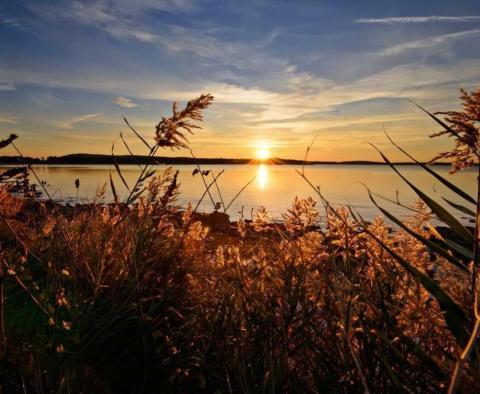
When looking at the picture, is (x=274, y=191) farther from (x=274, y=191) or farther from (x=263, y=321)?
(x=263, y=321)

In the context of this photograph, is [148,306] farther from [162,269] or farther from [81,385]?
[81,385]

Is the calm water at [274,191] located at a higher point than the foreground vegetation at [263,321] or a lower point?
lower

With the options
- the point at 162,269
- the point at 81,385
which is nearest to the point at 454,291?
the point at 81,385

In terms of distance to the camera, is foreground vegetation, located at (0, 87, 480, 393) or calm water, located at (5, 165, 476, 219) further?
calm water, located at (5, 165, 476, 219)

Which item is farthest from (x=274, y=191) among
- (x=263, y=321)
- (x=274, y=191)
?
(x=263, y=321)

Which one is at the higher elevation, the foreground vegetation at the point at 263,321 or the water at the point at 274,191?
the foreground vegetation at the point at 263,321

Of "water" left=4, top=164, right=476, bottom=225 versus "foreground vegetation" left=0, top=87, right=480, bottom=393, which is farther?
"water" left=4, top=164, right=476, bottom=225

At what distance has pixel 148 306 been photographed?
9.02 feet

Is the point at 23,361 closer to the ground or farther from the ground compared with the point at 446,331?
closer to the ground

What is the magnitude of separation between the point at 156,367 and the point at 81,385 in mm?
379

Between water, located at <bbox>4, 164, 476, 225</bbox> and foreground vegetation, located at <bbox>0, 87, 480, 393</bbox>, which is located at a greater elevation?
foreground vegetation, located at <bbox>0, 87, 480, 393</bbox>

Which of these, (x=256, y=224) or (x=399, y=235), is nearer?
(x=399, y=235)

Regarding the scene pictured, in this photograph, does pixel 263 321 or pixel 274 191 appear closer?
pixel 263 321

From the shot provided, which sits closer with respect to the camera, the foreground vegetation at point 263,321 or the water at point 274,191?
the foreground vegetation at point 263,321
